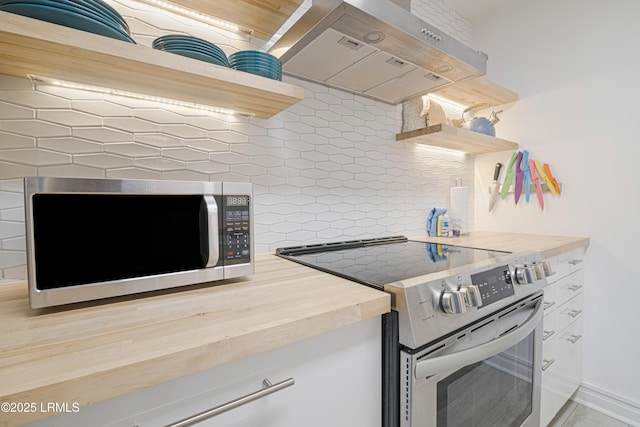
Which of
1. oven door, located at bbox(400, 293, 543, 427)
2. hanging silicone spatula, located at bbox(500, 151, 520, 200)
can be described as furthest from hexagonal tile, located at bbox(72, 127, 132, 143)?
hanging silicone spatula, located at bbox(500, 151, 520, 200)

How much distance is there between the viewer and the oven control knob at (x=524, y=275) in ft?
3.27

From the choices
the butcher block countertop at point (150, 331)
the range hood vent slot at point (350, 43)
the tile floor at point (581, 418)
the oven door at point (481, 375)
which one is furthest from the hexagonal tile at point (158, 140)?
the tile floor at point (581, 418)

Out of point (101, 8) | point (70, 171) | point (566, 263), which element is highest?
point (101, 8)

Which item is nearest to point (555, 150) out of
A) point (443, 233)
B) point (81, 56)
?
point (443, 233)

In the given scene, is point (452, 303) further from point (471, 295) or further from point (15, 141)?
point (15, 141)

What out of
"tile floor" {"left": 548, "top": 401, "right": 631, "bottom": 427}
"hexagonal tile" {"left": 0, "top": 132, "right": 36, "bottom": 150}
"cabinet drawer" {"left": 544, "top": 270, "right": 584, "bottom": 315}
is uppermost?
"hexagonal tile" {"left": 0, "top": 132, "right": 36, "bottom": 150}

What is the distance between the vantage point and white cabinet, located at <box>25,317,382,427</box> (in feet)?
1.43

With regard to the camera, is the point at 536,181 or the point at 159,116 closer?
the point at 159,116

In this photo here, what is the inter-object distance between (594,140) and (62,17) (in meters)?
2.34

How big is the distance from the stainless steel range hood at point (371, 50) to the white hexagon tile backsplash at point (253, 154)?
0.51 ft

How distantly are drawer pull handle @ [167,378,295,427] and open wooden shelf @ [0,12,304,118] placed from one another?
0.77 metres

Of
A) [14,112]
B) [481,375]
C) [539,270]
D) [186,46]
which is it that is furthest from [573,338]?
[14,112]

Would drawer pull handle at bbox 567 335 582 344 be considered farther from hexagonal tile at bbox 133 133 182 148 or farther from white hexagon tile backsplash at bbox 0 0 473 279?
hexagonal tile at bbox 133 133 182 148

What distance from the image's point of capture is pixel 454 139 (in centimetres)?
163
